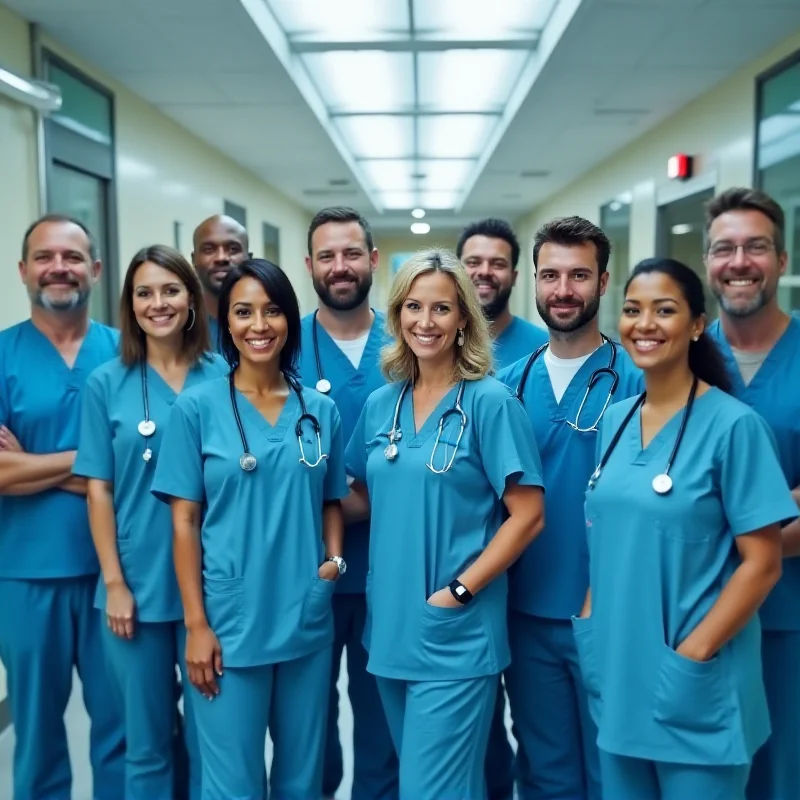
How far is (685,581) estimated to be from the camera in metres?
1.27

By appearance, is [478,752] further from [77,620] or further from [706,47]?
[706,47]

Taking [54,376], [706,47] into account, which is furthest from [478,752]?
[706,47]

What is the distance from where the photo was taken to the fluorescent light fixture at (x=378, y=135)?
4.95 meters

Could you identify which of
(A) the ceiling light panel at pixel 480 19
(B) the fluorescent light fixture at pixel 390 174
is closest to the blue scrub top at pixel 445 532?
(A) the ceiling light panel at pixel 480 19

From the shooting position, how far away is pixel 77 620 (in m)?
1.85

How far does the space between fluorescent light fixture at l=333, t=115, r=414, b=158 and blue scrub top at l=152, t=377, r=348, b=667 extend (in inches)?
149

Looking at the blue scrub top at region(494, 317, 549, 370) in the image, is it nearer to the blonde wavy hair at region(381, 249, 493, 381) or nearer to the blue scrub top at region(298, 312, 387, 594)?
the blue scrub top at region(298, 312, 387, 594)

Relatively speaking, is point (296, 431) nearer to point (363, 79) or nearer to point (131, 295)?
point (131, 295)

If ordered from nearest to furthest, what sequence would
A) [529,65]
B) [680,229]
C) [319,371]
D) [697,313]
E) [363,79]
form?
[697,313] → [319,371] → [529,65] → [363,79] → [680,229]

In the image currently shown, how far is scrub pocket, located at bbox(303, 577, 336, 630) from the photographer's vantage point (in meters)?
1.50

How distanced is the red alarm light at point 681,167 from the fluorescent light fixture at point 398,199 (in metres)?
4.62

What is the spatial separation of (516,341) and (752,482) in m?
0.98

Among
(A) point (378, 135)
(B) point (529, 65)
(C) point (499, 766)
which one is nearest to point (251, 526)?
(C) point (499, 766)

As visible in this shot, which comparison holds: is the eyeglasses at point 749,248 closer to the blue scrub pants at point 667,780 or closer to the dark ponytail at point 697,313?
the dark ponytail at point 697,313
